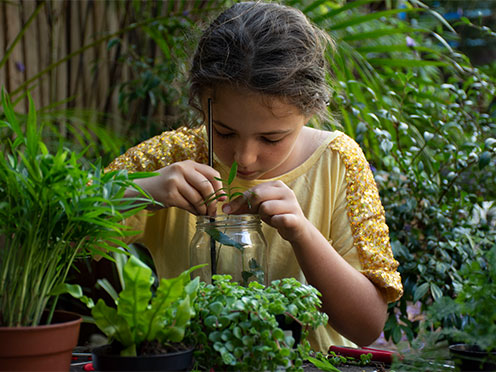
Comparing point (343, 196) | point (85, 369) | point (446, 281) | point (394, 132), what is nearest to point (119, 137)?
point (394, 132)

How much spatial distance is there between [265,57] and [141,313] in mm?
726

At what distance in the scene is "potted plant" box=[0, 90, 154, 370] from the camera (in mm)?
559

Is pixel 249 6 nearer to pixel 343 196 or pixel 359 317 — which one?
pixel 343 196

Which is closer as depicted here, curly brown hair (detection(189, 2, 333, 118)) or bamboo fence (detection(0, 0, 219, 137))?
curly brown hair (detection(189, 2, 333, 118))

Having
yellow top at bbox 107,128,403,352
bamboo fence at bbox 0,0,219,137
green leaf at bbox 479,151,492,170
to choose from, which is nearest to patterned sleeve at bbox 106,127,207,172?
yellow top at bbox 107,128,403,352

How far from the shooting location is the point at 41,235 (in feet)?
1.97

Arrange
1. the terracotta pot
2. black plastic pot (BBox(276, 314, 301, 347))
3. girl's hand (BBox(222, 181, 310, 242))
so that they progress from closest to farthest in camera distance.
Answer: the terracotta pot → black plastic pot (BBox(276, 314, 301, 347)) → girl's hand (BBox(222, 181, 310, 242))

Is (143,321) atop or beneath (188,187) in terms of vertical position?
beneath

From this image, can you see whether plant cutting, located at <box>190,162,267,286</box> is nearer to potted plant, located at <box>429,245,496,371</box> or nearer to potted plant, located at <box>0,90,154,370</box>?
potted plant, located at <box>0,90,154,370</box>

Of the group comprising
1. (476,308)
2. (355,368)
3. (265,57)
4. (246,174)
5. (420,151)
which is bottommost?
(355,368)

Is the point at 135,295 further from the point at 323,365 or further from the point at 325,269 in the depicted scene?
the point at 325,269

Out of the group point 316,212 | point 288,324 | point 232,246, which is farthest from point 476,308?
point 316,212

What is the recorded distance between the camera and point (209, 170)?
103cm

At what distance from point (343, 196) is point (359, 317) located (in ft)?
1.09
